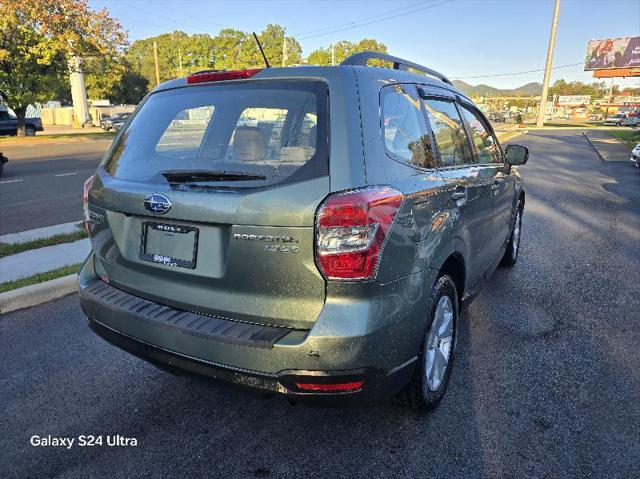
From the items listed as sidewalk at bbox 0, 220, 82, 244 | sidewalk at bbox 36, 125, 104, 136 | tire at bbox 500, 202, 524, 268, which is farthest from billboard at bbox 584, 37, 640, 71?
sidewalk at bbox 0, 220, 82, 244

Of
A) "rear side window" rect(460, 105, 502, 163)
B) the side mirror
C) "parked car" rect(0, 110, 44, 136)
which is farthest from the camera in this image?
"parked car" rect(0, 110, 44, 136)

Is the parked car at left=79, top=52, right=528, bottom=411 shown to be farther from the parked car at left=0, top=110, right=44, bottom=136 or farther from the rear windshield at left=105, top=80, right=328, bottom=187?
the parked car at left=0, top=110, right=44, bottom=136

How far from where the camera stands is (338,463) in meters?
2.41

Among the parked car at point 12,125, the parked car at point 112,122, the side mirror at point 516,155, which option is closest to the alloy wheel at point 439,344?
the side mirror at point 516,155

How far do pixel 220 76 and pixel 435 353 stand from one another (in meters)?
1.94

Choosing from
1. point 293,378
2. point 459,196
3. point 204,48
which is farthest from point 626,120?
point 204,48

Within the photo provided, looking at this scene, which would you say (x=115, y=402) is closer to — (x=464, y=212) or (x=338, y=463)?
(x=338, y=463)

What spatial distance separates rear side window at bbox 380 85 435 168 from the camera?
242cm

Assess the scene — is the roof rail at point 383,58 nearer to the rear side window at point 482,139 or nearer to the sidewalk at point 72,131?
the rear side window at point 482,139

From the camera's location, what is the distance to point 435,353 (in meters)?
2.77

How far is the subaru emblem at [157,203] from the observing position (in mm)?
2317

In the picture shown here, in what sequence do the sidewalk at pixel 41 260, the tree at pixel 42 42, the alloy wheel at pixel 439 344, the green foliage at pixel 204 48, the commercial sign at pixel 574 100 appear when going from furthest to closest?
the commercial sign at pixel 574 100
the green foliage at pixel 204 48
the tree at pixel 42 42
the sidewalk at pixel 41 260
the alloy wheel at pixel 439 344

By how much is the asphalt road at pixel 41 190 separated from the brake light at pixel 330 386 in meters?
6.41

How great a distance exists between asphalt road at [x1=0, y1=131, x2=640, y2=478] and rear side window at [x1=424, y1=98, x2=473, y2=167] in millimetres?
1412
